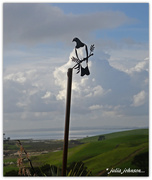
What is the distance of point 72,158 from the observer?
9.87ft

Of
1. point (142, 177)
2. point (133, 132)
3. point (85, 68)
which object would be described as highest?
point (85, 68)

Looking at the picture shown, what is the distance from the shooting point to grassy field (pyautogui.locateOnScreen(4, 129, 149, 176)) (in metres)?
2.92

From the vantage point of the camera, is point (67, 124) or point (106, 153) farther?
point (106, 153)

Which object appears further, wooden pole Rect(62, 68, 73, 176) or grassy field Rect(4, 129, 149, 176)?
grassy field Rect(4, 129, 149, 176)

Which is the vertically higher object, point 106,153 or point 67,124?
point 67,124

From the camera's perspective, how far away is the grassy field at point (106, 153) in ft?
9.59

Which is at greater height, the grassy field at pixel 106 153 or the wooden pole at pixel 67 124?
the wooden pole at pixel 67 124

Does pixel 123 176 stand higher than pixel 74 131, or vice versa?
pixel 74 131

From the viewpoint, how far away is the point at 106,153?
301 centimetres

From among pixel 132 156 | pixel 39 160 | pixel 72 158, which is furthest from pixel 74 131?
pixel 132 156

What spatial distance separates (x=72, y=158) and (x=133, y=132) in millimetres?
745

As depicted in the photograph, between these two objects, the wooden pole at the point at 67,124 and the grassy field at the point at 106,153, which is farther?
the grassy field at the point at 106,153

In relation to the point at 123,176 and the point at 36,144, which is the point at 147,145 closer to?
the point at 123,176

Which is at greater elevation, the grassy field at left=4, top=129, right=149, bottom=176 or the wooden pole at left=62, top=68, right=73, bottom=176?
the wooden pole at left=62, top=68, right=73, bottom=176
